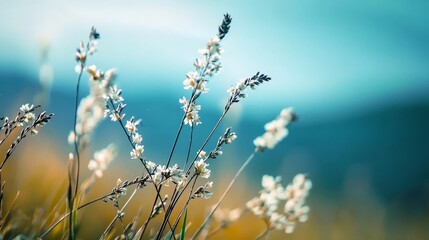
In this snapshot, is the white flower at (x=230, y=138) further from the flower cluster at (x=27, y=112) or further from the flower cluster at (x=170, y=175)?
the flower cluster at (x=27, y=112)

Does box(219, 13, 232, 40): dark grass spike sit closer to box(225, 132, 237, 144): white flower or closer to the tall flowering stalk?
the tall flowering stalk

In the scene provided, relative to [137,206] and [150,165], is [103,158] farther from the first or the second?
[137,206]

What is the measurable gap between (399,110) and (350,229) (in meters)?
13.0

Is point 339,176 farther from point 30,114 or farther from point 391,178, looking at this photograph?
point 30,114

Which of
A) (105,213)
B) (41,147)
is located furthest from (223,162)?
(41,147)

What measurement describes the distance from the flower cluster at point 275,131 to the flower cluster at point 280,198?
0.18m

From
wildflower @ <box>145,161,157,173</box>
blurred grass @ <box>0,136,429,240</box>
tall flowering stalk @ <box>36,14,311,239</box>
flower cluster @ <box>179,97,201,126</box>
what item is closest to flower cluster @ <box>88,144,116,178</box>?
tall flowering stalk @ <box>36,14,311,239</box>

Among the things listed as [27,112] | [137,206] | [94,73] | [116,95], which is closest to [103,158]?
[94,73]

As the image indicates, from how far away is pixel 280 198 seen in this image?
189cm

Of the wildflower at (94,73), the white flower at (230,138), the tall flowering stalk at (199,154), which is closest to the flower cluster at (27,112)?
the tall flowering stalk at (199,154)

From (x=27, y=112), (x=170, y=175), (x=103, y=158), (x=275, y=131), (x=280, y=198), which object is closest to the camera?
(x=103, y=158)

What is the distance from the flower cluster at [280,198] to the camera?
1.87 m

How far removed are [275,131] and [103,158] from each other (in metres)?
0.82

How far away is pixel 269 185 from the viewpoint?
1.90 metres
